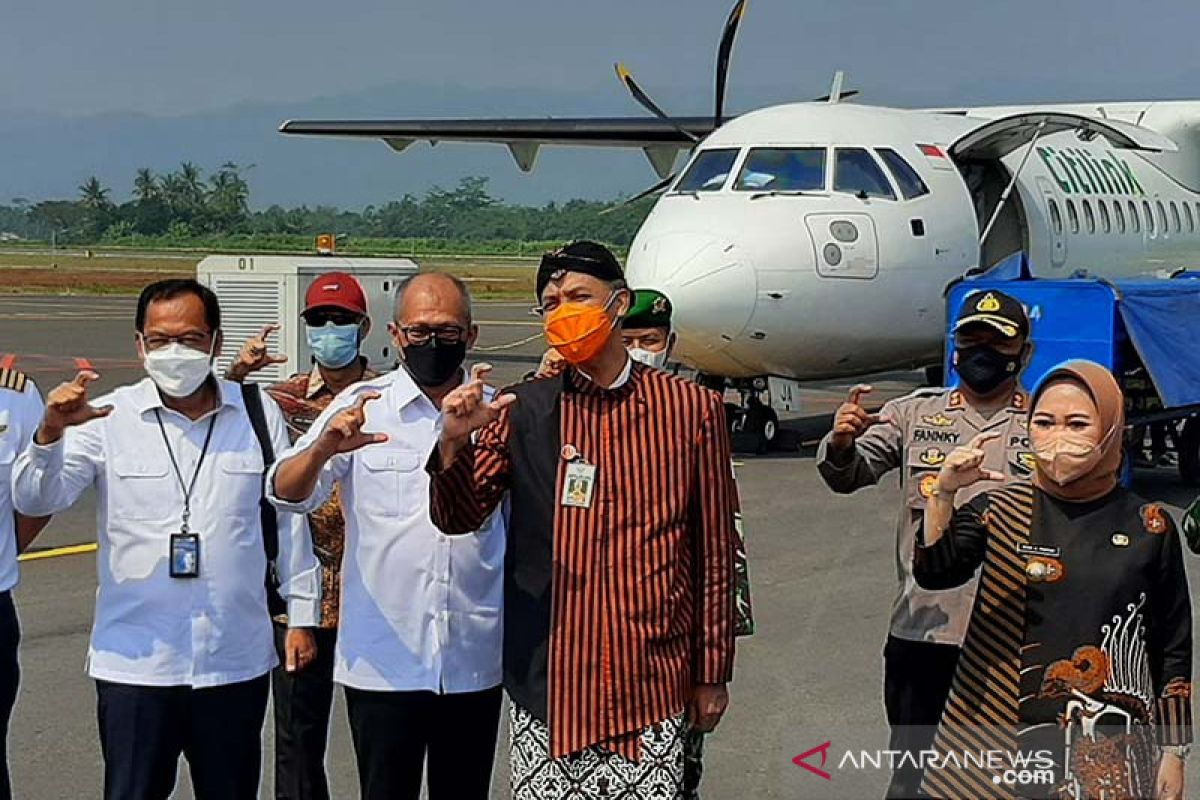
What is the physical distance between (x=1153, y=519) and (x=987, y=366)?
3.53 feet

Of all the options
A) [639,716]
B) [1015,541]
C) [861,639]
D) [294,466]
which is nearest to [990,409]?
[1015,541]

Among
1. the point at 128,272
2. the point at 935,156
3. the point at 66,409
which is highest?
the point at 935,156

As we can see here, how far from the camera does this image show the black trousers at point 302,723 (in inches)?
172

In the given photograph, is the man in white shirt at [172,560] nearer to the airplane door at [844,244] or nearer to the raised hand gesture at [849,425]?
the raised hand gesture at [849,425]

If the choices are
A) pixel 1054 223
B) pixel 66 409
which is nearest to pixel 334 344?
pixel 66 409

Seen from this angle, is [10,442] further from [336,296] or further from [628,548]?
[628,548]

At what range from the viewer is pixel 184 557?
369 centimetres

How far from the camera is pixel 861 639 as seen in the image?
7.37 metres

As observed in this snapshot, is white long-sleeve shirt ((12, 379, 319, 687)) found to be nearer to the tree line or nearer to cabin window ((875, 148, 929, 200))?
cabin window ((875, 148, 929, 200))

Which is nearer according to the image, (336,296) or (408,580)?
(408,580)

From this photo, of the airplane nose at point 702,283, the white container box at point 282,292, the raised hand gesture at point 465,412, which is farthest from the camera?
the white container box at point 282,292

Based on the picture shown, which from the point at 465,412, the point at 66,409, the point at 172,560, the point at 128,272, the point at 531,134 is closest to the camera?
the point at 465,412

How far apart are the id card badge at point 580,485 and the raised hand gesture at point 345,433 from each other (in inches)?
19.5

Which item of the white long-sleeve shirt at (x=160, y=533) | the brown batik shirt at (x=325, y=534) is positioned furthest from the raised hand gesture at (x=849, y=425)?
the white long-sleeve shirt at (x=160, y=533)
